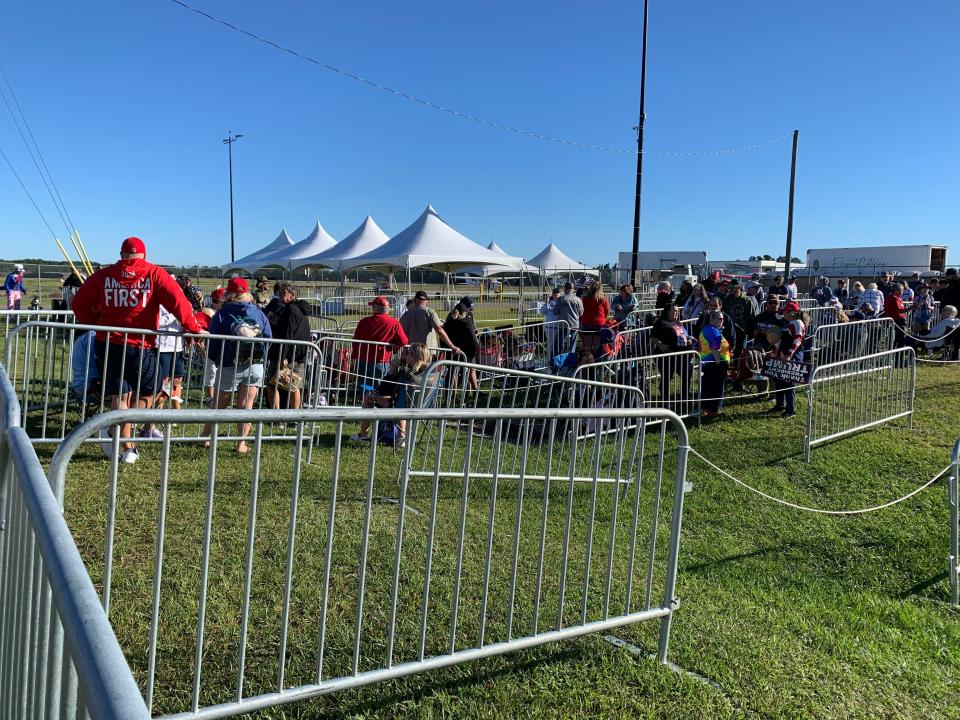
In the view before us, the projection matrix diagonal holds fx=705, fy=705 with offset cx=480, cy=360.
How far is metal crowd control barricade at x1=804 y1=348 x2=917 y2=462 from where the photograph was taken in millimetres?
8031

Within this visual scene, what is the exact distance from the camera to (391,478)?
616 cm

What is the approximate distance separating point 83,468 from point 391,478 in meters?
2.49

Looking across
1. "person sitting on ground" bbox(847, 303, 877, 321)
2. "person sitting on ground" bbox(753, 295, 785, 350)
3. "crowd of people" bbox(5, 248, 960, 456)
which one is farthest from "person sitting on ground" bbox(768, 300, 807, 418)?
"person sitting on ground" bbox(847, 303, 877, 321)

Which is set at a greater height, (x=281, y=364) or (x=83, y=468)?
(x=281, y=364)

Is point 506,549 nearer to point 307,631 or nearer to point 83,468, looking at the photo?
point 307,631

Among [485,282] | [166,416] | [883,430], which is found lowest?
[883,430]

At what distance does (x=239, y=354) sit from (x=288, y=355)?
1.08 m

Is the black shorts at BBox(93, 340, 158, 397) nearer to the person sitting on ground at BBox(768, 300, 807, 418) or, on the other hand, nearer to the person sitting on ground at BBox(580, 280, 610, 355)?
the person sitting on ground at BBox(580, 280, 610, 355)

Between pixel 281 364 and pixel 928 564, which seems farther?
pixel 281 364

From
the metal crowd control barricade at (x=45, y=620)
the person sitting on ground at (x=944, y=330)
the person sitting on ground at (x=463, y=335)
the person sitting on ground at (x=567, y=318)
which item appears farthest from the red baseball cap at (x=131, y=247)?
the person sitting on ground at (x=944, y=330)

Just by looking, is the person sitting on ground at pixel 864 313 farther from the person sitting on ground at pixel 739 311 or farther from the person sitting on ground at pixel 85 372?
the person sitting on ground at pixel 85 372

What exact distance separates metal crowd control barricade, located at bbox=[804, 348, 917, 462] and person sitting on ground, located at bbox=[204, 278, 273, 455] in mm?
5714

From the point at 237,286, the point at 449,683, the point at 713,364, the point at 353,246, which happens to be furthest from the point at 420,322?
the point at 353,246

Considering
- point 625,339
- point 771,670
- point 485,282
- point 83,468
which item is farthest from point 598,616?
point 485,282
